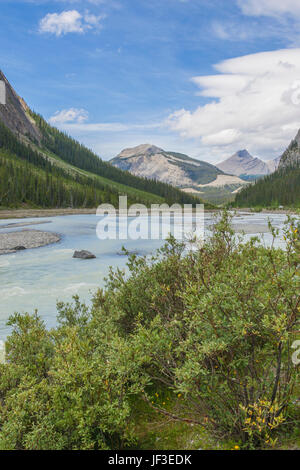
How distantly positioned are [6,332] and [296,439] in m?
13.1

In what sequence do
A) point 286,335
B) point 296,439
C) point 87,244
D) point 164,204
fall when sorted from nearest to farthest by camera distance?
point 286,335 < point 296,439 < point 87,244 < point 164,204

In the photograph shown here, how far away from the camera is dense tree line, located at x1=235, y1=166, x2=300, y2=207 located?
146 metres

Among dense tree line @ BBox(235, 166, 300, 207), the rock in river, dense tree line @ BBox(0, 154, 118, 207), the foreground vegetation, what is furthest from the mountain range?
the foreground vegetation

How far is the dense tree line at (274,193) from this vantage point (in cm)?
14650

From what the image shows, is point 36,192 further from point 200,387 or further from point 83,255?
point 200,387

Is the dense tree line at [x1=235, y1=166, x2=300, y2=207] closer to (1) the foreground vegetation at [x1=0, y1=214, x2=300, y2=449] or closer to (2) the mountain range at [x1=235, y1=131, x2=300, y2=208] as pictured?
(2) the mountain range at [x1=235, y1=131, x2=300, y2=208]

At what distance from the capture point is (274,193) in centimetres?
15938

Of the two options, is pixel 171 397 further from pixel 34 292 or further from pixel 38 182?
pixel 38 182

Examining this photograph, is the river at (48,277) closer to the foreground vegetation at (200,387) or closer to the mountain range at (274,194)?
the foreground vegetation at (200,387)

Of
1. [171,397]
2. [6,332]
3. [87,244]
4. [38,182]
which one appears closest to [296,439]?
[171,397]

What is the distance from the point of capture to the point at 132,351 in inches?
203

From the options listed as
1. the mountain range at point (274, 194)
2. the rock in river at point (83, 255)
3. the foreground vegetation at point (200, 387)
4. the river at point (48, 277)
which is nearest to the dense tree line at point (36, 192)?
the river at point (48, 277)

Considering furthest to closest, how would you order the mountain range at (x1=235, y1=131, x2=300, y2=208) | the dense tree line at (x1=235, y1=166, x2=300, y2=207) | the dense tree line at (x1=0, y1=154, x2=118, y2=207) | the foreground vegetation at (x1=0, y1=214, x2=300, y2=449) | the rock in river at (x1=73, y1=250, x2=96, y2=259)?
the dense tree line at (x1=235, y1=166, x2=300, y2=207) < the mountain range at (x1=235, y1=131, x2=300, y2=208) < the dense tree line at (x1=0, y1=154, x2=118, y2=207) < the rock in river at (x1=73, y1=250, x2=96, y2=259) < the foreground vegetation at (x1=0, y1=214, x2=300, y2=449)

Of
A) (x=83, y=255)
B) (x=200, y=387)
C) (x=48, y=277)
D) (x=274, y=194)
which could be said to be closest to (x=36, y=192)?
(x=83, y=255)
